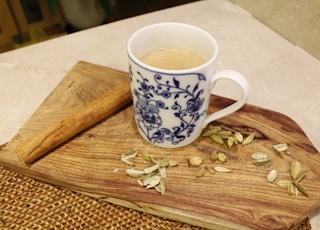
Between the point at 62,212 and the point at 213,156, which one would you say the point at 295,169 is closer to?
the point at 213,156

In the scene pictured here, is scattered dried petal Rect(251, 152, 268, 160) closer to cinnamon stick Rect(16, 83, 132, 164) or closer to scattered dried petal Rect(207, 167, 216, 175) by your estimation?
scattered dried petal Rect(207, 167, 216, 175)

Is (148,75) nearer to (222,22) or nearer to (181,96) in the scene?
(181,96)

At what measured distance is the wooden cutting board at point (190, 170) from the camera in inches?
16.9

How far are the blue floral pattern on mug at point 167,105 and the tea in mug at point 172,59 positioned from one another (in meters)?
0.05

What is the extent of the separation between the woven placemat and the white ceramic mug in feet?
0.37

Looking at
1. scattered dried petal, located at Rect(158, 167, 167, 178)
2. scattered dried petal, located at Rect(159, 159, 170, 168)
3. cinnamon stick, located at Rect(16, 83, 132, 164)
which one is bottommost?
scattered dried petal, located at Rect(158, 167, 167, 178)

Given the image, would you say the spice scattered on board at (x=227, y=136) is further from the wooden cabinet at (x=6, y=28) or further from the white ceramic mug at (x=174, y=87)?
the wooden cabinet at (x=6, y=28)

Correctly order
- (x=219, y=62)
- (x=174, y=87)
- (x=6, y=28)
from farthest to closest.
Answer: (x=6, y=28)
(x=219, y=62)
(x=174, y=87)

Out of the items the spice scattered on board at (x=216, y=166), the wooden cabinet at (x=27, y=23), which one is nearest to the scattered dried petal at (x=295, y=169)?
the spice scattered on board at (x=216, y=166)

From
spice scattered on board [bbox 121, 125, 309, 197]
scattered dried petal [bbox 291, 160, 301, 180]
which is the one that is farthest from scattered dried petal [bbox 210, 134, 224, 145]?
scattered dried petal [bbox 291, 160, 301, 180]

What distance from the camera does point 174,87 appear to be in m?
0.42

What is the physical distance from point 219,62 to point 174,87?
0.32 m

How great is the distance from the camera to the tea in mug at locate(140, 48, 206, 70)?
48cm

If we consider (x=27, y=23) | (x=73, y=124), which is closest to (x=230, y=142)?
(x=73, y=124)
